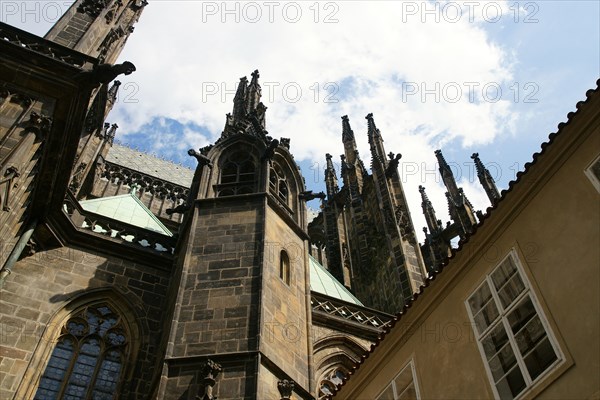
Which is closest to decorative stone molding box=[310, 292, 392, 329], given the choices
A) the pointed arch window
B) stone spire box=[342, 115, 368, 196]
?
the pointed arch window

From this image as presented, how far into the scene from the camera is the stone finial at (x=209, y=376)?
8258mm

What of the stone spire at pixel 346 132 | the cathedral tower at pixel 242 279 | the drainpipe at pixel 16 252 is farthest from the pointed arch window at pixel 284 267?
the stone spire at pixel 346 132

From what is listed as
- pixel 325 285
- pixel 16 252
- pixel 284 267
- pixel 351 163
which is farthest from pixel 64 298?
pixel 351 163

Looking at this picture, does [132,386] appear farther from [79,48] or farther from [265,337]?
[79,48]

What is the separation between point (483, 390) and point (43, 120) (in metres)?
7.22

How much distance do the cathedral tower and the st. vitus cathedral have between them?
1.2 inches

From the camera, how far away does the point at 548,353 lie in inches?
221

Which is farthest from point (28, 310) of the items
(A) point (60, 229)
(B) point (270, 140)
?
(B) point (270, 140)

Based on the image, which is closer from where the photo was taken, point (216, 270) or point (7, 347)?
point (7, 347)

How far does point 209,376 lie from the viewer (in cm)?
845

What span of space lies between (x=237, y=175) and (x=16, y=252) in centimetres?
536

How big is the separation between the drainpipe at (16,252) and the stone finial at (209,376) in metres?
3.93

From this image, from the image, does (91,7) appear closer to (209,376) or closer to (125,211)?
(125,211)

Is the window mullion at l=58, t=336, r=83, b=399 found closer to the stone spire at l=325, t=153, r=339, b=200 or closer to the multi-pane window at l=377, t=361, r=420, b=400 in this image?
the multi-pane window at l=377, t=361, r=420, b=400
